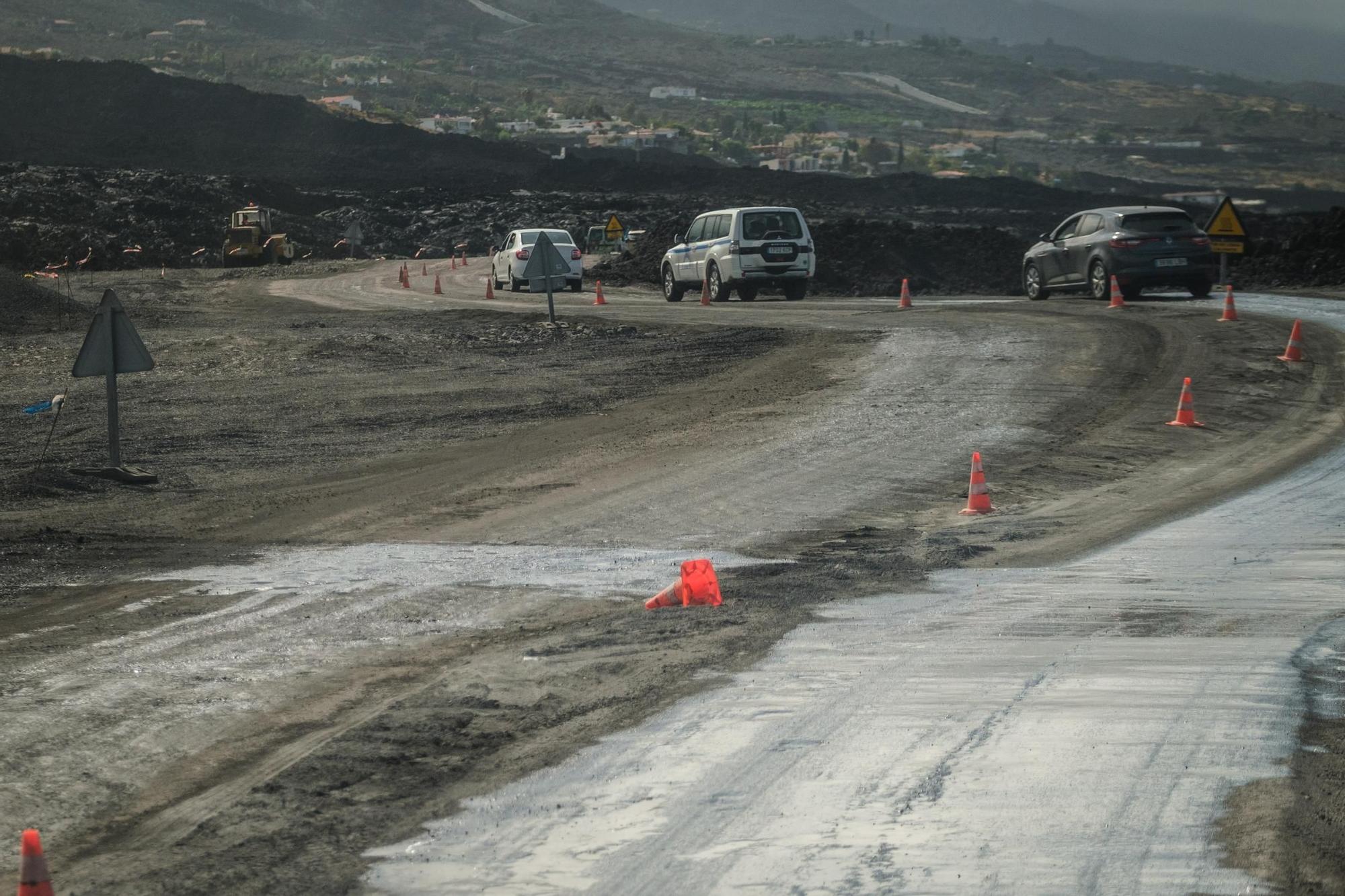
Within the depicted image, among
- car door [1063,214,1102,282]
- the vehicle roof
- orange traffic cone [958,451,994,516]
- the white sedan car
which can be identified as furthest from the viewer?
the white sedan car

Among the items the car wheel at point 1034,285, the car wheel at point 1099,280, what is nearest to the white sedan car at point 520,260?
the car wheel at point 1034,285

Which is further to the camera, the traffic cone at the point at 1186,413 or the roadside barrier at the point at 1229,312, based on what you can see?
the roadside barrier at the point at 1229,312

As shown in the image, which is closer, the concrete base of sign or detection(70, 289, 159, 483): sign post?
detection(70, 289, 159, 483): sign post

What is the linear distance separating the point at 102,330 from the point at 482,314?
57.5 feet

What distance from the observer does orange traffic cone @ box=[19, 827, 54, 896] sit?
4.02 m

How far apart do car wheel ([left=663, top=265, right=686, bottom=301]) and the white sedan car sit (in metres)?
5.03

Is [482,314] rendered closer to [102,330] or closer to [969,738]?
[102,330]

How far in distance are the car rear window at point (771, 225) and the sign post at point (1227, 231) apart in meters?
7.50

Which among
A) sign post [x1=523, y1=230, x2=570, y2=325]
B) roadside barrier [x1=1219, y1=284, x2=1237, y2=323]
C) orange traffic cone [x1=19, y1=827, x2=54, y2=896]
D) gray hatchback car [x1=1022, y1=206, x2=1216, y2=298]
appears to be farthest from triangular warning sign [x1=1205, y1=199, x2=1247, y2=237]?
orange traffic cone [x1=19, y1=827, x2=54, y2=896]

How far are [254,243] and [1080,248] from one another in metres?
35.7

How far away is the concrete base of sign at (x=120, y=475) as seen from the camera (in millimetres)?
13461

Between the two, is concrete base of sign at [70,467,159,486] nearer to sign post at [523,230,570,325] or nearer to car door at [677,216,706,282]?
sign post at [523,230,570,325]

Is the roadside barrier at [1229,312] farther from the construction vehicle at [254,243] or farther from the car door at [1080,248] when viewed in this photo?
the construction vehicle at [254,243]

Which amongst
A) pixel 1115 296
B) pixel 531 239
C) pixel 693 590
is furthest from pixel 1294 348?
pixel 531 239
